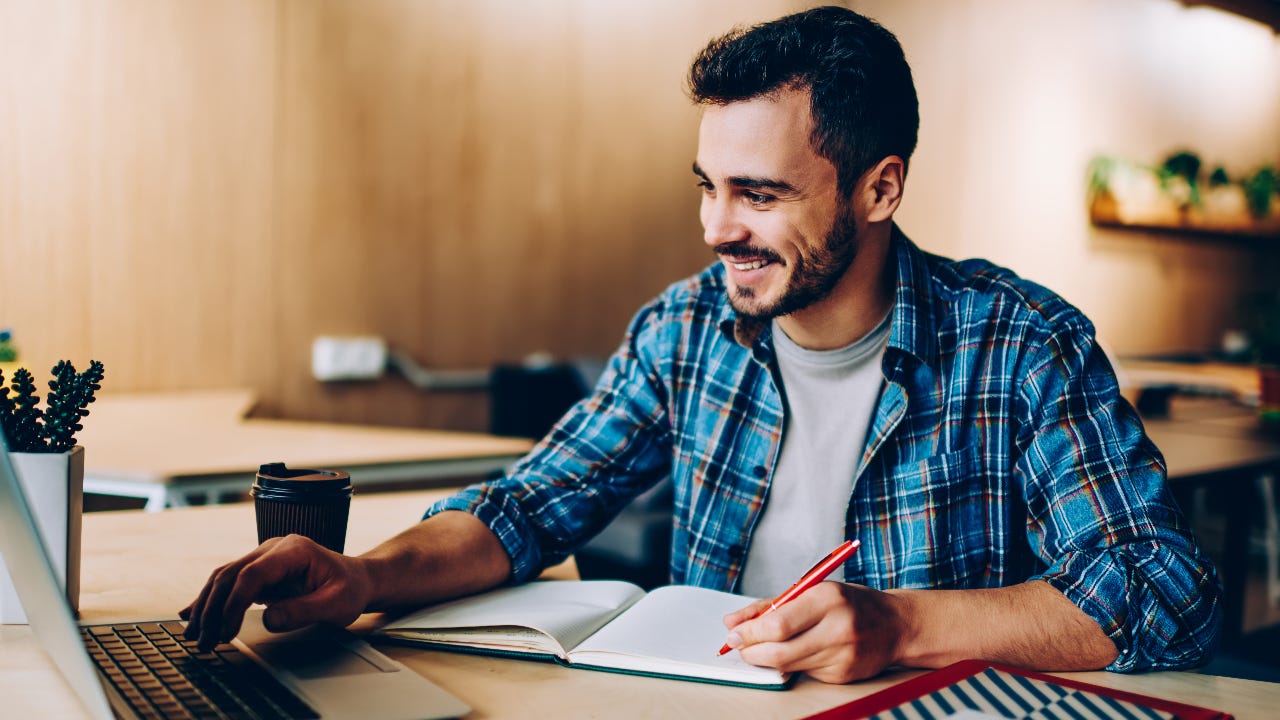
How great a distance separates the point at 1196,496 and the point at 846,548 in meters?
5.13

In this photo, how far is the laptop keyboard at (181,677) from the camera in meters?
0.71

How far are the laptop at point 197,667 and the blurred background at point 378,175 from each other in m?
2.19

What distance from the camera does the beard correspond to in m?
1.27

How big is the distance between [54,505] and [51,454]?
1.9 inches

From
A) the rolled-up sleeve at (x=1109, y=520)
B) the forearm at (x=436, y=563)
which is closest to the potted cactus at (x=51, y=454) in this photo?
the forearm at (x=436, y=563)

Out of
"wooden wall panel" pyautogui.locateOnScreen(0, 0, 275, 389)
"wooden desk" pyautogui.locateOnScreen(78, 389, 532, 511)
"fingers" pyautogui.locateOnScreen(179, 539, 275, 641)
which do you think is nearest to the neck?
"fingers" pyautogui.locateOnScreen(179, 539, 275, 641)

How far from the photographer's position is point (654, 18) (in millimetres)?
4066

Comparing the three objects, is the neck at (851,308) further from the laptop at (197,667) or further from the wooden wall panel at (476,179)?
the wooden wall panel at (476,179)

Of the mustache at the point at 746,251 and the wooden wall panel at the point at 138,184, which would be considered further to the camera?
the wooden wall panel at the point at 138,184

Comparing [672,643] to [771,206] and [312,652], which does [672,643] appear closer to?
[312,652]

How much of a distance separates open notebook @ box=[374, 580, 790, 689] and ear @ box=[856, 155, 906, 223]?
1.83 feet

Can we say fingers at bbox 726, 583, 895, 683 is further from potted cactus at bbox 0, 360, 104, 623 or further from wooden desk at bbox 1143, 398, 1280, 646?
wooden desk at bbox 1143, 398, 1280, 646

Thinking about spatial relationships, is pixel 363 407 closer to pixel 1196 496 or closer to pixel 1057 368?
pixel 1057 368

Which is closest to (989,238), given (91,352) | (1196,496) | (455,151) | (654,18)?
(1196,496)
